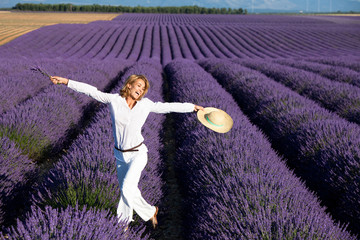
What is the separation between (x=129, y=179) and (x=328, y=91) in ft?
18.6

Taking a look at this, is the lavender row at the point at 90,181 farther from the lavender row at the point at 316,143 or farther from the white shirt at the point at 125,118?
the lavender row at the point at 316,143

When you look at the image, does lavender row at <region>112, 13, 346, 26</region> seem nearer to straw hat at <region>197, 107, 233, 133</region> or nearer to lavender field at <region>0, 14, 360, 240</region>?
lavender field at <region>0, 14, 360, 240</region>

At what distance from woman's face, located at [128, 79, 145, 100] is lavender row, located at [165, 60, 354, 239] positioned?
933 millimetres

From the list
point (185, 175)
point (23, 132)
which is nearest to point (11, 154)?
point (23, 132)

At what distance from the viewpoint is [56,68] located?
30.6 ft

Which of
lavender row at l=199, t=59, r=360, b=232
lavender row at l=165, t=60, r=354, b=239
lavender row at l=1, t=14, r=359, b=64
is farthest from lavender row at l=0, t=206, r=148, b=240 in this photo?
lavender row at l=1, t=14, r=359, b=64

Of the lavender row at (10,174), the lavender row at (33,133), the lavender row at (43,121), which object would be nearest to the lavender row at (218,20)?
the lavender row at (43,121)

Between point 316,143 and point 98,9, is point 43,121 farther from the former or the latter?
point 98,9

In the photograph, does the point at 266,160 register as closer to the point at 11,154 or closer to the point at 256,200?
the point at 256,200

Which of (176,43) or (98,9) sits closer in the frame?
(176,43)

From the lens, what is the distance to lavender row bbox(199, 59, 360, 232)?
9.34ft

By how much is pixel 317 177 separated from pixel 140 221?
6.93 feet

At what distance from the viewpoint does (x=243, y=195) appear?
7.02 feet

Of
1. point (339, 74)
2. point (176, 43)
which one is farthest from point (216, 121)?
point (176, 43)
